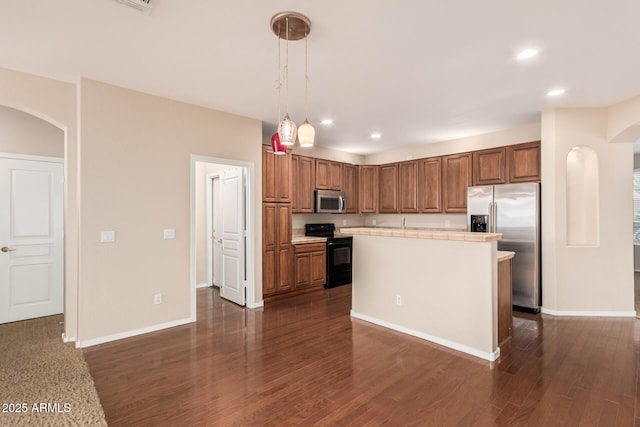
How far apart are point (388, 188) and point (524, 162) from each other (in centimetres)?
264

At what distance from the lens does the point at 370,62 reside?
299cm

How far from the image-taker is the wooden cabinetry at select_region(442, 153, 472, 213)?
5547 mm

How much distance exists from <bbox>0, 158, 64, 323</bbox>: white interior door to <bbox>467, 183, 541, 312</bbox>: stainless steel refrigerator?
631 centimetres

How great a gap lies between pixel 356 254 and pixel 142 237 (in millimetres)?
2684

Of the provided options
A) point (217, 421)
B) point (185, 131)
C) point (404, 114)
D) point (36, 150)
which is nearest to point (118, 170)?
point (185, 131)

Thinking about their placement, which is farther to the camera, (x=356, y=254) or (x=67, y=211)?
(x=356, y=254)

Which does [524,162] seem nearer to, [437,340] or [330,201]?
[437,340]

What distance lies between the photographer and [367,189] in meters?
7.14

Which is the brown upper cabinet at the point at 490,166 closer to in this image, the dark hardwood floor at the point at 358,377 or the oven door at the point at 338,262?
the dark hardwood floor at the point at 358,377

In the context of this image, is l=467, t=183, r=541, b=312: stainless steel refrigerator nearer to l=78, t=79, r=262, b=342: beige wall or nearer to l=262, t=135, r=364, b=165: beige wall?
l=262, t=135, r=364, b=165: beige wall

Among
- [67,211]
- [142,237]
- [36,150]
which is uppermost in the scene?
[36,150]

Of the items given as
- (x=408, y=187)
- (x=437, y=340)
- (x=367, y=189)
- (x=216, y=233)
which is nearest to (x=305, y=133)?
(x=437, y=340)

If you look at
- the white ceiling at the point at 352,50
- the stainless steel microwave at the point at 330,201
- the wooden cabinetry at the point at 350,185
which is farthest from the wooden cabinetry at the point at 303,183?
the white ceiling at the point at 352,50

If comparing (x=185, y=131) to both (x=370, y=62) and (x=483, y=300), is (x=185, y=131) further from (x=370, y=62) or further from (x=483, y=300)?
(x=483, y=300)
